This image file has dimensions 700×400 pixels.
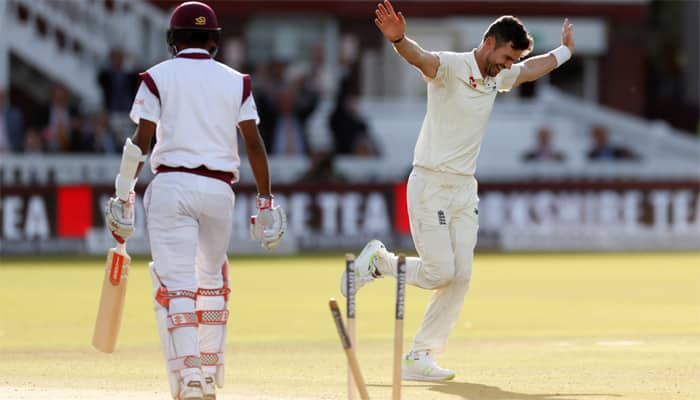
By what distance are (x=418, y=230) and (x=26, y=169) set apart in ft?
51.9

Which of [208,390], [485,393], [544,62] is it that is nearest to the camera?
[208,390]

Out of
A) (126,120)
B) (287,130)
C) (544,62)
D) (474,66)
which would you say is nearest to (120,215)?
(474,66)

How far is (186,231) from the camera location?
7832mm

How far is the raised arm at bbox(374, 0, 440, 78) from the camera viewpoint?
8.56 meters

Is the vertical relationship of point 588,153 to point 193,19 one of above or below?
below

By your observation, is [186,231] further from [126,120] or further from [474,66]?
[126,120]

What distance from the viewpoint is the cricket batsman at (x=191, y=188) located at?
7.79 meters

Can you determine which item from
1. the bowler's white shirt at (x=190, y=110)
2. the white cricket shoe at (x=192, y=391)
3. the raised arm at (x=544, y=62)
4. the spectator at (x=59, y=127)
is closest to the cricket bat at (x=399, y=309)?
the white cricket shoe at (x=192, y=391)

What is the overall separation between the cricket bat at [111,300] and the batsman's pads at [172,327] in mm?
276

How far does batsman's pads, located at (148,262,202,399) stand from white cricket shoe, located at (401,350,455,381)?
6.04ft

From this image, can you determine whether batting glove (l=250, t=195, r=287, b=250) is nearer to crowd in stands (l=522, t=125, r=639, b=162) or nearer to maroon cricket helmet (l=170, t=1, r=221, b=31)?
maroon cricket helmet (l=170, t=1, r=221, b=31)

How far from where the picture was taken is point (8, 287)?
16.7 m

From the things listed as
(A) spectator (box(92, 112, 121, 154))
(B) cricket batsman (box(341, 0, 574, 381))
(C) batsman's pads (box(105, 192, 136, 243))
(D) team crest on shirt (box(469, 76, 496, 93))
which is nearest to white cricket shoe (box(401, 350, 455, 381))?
(B) cricket batsman (box(341, 0, 574, 381))

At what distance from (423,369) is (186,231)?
1992 mm
